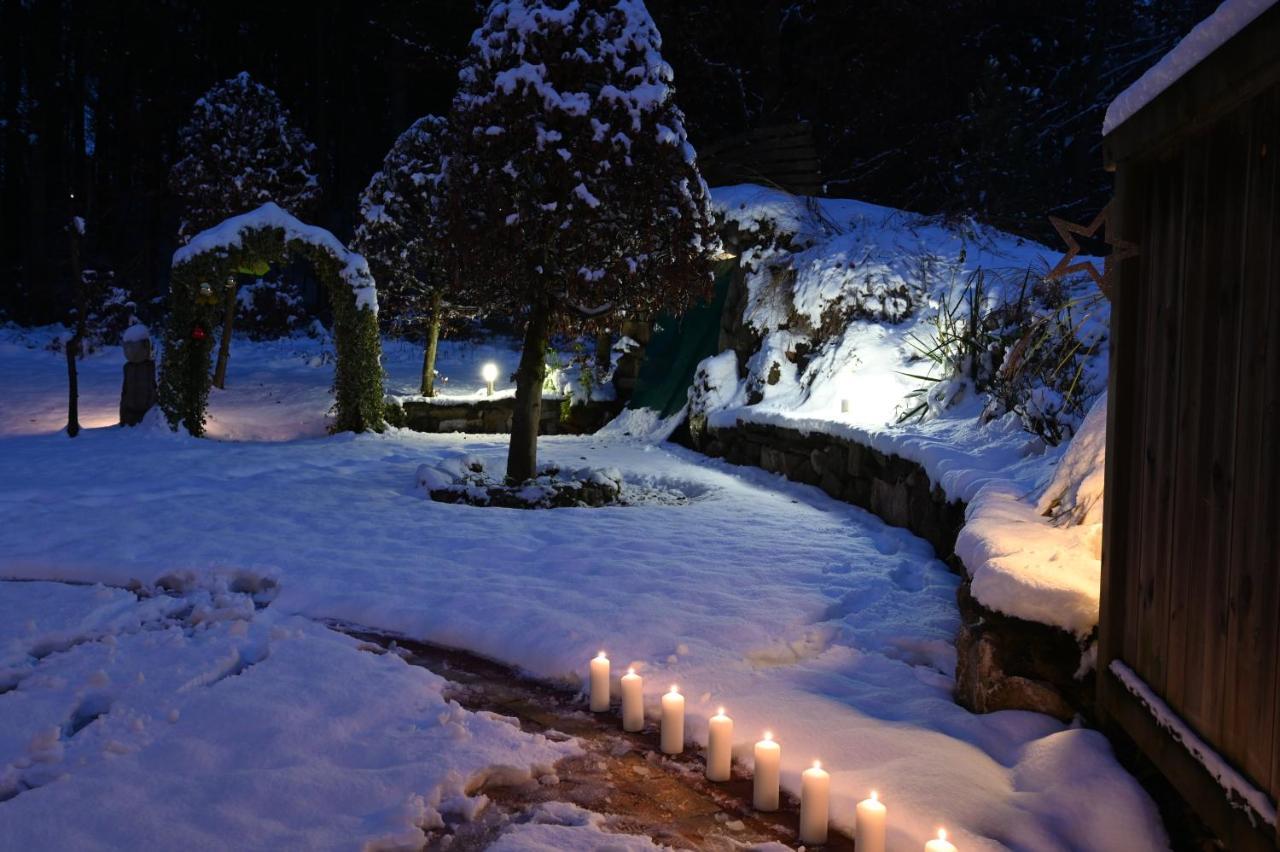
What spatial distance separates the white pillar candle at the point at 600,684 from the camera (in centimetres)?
337

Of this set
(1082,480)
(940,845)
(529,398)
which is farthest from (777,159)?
(940,845)

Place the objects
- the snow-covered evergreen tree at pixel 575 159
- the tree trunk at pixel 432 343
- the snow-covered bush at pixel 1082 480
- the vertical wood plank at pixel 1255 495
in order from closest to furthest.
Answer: the vertical wood plank at pixel 1255 495
the snow-covered bush at pixel 1082 480
the snow-covered evergreen tree at pixel 575 159
the tree trunk at pixel 432 343

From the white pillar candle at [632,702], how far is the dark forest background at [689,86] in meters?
10.5

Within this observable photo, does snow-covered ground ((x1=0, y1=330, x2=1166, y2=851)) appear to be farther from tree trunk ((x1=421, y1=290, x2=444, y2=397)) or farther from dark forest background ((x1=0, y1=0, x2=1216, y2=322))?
dark forest background ((x1=0, y1=0, x2=1216, y2=322))

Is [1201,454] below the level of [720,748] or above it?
above

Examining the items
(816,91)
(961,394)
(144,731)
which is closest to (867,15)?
(816,91)

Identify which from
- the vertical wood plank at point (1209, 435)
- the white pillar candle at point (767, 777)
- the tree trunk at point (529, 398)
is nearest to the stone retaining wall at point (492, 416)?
the tree trunk at point (529, 398)

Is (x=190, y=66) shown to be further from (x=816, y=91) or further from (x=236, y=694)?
(x=236, y=694)

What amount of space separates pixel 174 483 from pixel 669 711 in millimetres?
6427

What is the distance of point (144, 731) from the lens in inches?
117

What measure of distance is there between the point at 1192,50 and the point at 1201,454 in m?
0.98

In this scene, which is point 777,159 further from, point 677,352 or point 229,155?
point 229,155

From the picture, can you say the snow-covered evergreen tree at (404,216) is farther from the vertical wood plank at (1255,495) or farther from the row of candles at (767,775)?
the vertical wood plank at (1255,495)

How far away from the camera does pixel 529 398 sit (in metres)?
8.27
